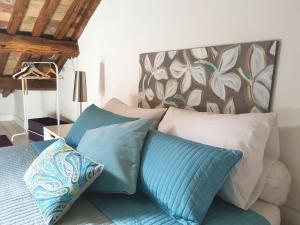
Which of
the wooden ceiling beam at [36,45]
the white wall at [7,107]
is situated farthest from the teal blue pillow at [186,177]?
the white wall at [7,107]

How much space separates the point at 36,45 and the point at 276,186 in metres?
3.20

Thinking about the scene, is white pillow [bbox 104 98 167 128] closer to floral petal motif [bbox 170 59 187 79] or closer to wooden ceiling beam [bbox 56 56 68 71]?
floral petal motif [bbox 170 59 187 79]

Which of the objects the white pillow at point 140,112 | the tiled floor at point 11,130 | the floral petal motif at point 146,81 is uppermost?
the floral petal motif at point 146,81

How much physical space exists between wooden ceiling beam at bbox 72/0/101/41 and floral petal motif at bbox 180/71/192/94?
1706 mm

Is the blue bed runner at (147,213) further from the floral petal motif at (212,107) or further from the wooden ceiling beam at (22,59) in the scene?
the wooden ceiling beam at (22,59)

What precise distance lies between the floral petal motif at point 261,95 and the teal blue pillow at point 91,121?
30.8 inches

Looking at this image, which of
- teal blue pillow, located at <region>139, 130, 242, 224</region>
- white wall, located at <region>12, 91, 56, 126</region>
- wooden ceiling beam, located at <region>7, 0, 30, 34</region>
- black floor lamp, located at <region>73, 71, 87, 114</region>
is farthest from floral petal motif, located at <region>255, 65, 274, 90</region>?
white wall, located at <region>12, 91, 56, 126</region>

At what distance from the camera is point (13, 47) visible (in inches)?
124

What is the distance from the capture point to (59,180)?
3.59 ft

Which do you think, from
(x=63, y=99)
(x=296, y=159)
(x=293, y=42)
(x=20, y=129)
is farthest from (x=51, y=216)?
(x=20, y=129)

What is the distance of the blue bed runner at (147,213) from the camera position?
1.02m

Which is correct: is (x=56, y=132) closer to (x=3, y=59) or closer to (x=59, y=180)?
(x=59, y=180)

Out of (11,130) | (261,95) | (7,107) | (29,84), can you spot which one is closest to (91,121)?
(261,95)

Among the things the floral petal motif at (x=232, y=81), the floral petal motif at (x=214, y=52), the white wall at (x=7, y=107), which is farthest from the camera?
the white wall at (x=7, y=107)
